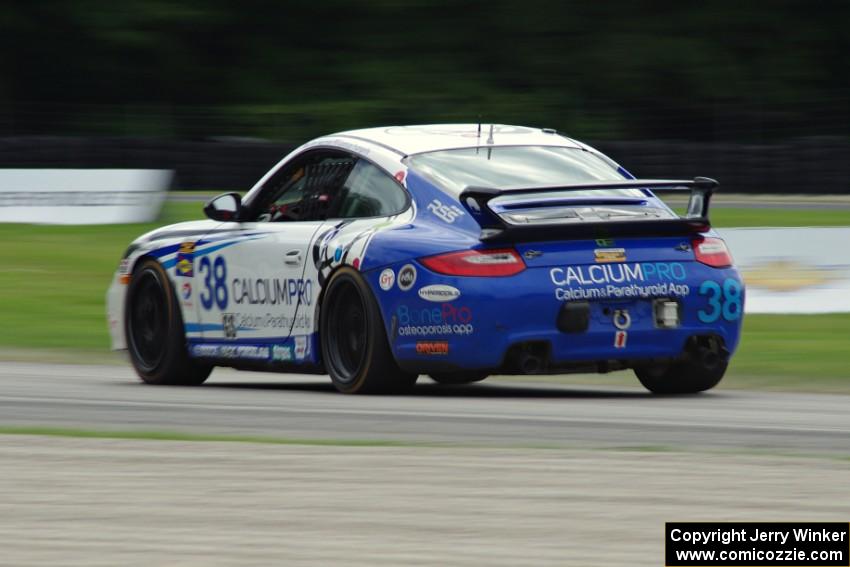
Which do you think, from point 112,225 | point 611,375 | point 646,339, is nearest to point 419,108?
point 112,225

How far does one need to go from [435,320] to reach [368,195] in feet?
3.53

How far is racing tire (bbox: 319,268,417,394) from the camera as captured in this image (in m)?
8.73

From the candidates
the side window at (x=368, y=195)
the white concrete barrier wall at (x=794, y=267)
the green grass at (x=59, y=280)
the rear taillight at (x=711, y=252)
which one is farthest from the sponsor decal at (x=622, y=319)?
the green grass at (x=59, y=280)

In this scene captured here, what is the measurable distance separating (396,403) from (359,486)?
8.75 feet

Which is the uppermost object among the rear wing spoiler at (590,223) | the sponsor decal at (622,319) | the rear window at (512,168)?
the rear window at (512,168)

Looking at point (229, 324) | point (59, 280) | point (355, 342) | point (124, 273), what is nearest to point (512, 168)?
point (355, 342)

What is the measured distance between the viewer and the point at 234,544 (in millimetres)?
4980

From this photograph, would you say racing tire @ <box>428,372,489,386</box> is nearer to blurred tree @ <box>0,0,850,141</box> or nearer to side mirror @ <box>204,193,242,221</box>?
side mirror @ <box>204,193,242,221</box>

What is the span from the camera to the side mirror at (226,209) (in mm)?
10086

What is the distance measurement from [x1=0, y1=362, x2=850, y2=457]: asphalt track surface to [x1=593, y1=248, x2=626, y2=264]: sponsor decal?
0.71 meters

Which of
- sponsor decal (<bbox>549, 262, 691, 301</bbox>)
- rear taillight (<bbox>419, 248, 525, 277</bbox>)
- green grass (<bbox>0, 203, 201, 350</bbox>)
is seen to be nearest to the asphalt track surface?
Answer: sponsor decal (<bbox>549, 262, 691, 301</bbox>)

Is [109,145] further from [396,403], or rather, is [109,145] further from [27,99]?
[396,403]

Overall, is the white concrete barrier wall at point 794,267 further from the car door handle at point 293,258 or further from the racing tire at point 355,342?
the racing tire at point 355,342

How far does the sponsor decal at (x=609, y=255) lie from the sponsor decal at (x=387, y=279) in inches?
39.0
